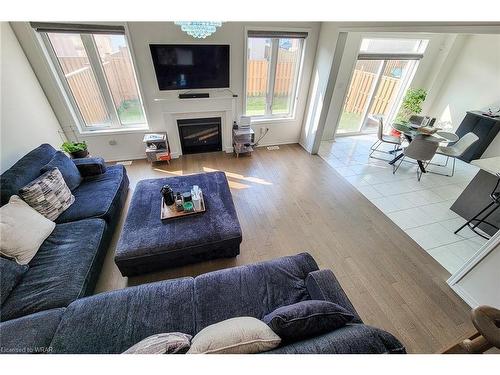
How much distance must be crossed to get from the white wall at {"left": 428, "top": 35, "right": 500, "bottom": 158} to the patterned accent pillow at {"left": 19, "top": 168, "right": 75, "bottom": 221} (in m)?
6.53

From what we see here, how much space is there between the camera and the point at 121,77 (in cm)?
329

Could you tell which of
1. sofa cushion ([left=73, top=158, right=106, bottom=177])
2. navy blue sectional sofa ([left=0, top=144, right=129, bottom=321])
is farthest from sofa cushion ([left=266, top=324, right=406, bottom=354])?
sofa cushion ([left=73, top=158, right=106, bottom=177])

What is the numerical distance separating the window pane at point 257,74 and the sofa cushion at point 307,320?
366 centimetres

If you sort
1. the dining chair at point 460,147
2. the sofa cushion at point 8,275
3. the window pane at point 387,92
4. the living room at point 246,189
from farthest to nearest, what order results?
the window pane at point 387,92 < the dining chair at point 460,147 < the sofa cushion at point 8,275 < the living room at point 246,189

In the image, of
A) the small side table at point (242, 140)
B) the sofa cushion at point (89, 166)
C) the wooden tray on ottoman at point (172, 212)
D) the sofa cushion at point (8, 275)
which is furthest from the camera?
the small side table at point (242, 140)

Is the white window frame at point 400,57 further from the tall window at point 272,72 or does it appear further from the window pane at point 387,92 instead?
the tall window at point 272,72

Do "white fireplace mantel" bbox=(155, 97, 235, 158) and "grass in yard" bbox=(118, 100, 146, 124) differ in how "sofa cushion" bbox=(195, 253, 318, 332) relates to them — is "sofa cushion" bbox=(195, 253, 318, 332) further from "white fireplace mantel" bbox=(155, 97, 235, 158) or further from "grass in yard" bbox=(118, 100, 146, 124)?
"grass in yard" bbox=(118, 100, 146, 124)

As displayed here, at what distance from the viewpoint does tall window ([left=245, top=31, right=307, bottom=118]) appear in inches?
138

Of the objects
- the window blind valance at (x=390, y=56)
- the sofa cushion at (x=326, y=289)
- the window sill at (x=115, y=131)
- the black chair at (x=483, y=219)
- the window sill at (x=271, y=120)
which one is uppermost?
the window blind valance at (x=390, y=56)

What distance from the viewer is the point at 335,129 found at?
4668 mm

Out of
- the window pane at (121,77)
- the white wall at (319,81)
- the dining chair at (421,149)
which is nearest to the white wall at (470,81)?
the dining chair at (421,149)

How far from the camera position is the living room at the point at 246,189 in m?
1.29

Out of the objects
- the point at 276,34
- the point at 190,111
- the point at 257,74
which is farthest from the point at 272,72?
the point at 190,111
